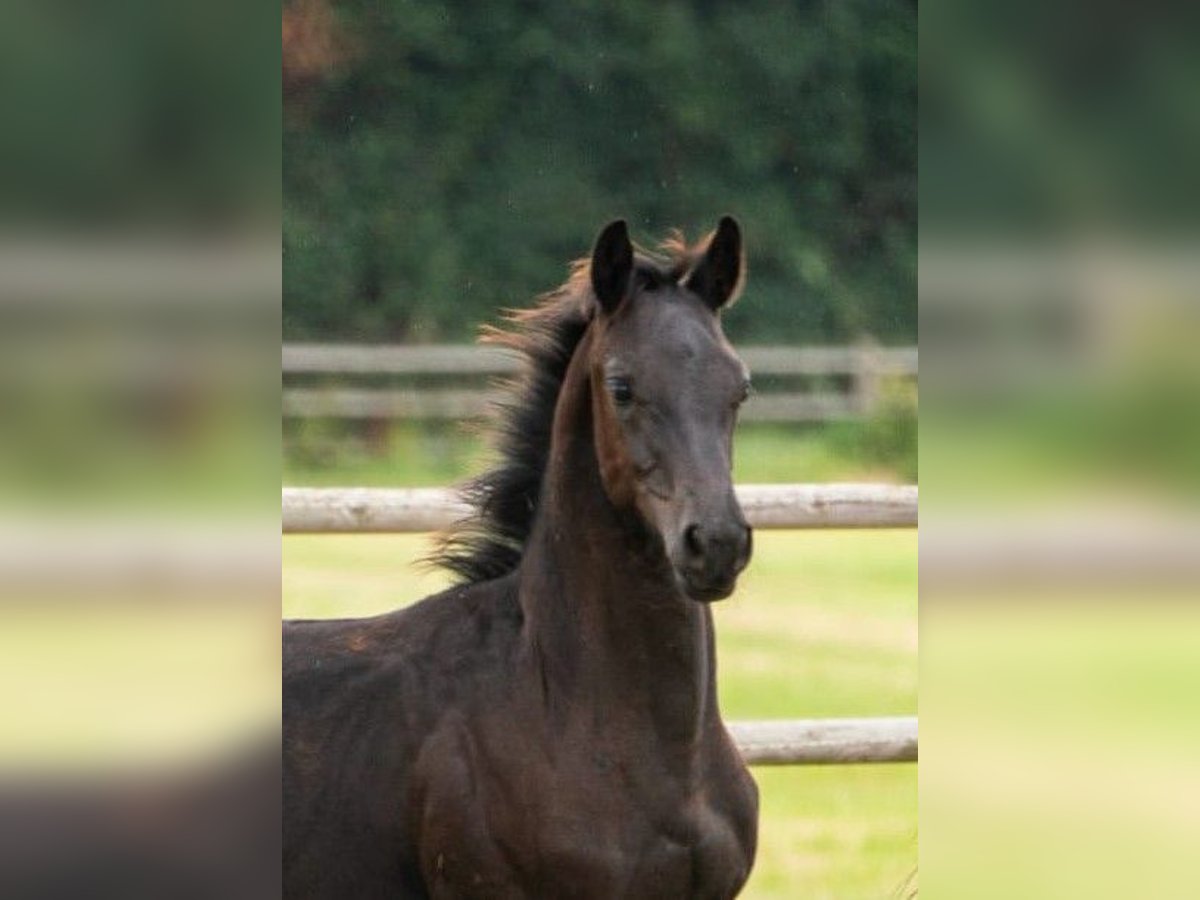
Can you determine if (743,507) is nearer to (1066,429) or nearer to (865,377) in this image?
(1066,429)

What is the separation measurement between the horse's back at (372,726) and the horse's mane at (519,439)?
83 millimetres

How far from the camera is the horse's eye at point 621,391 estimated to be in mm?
2395

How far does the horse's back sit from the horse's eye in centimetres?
49

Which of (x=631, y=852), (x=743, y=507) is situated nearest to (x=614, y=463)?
(x=631, y=852)

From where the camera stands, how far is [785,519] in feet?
13.4

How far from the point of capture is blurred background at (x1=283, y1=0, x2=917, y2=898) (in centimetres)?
718

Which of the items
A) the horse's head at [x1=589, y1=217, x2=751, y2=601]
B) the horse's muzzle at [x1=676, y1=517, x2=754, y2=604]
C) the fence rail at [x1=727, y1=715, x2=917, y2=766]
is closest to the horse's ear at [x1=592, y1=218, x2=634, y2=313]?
the horse's head at [x1=589, y1=217, x2=751, y2=601]

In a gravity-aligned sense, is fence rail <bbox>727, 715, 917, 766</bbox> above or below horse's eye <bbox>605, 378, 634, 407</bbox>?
below

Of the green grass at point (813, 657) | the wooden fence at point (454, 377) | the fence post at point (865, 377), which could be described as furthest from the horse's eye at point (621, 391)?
the fence post at point (865, 377)

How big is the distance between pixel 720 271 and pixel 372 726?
98 centimetres

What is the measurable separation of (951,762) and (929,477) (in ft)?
0.54

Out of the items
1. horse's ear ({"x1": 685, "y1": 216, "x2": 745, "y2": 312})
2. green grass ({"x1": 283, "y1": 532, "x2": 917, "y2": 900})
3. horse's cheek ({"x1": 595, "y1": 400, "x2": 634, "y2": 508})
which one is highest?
horse's ear ({"x1": 685, "y1": 216, "x2": 745, "y2": 312})

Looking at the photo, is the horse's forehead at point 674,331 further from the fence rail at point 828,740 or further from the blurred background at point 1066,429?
the fence rail at point 828,740

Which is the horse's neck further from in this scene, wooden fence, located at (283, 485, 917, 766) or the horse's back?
wooden fence, located at (283, 485, 917, 766)
